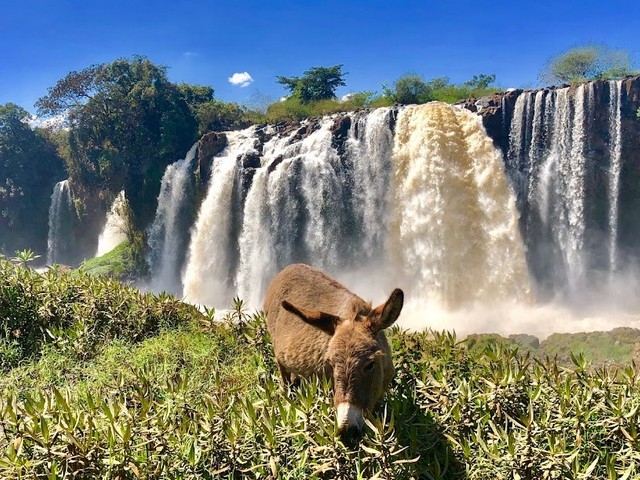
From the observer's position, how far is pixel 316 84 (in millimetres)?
28141

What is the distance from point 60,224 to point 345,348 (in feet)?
104

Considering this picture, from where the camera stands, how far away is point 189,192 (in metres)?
22.9

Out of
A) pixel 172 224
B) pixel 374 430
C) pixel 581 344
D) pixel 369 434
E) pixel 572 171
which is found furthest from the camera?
pixel 172 224

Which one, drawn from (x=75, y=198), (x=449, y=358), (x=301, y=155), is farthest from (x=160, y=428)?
(x=75, y=198)

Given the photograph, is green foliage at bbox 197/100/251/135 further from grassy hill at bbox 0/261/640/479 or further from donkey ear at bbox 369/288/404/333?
donkey ear at bbox 369/288/404/333

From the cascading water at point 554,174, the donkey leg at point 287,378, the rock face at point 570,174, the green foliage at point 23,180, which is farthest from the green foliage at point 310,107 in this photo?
the donkey leg at point 287,378

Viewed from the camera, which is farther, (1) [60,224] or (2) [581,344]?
(1) [60,224]

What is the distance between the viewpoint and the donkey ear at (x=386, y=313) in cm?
288

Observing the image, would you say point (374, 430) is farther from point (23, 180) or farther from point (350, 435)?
point (23, 180)

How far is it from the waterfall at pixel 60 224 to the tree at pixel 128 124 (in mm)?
3407

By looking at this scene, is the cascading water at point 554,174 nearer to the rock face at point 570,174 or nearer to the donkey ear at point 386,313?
the rock face at point 570,174

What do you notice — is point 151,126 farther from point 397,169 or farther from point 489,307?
point 489,307

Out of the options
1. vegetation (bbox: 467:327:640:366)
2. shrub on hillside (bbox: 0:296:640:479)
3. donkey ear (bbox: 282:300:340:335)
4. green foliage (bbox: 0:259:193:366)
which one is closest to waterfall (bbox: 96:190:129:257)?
green foliage (bbox: 0:259:193:366)

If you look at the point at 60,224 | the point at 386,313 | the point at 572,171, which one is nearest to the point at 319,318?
the point at 386,313
